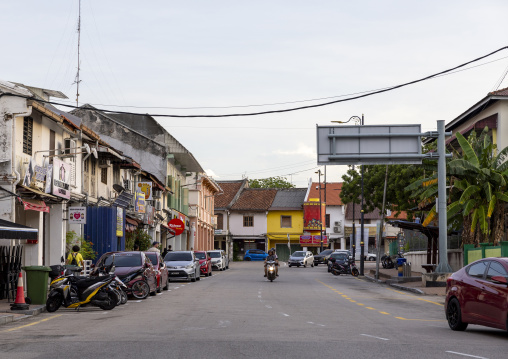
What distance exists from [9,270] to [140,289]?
4.26 meters

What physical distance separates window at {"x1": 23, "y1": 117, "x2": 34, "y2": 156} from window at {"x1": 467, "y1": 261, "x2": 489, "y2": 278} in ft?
50.0

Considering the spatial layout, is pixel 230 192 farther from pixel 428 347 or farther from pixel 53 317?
pixel 428 347

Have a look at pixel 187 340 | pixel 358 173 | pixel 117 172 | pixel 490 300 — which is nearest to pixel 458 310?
pixel 490 300

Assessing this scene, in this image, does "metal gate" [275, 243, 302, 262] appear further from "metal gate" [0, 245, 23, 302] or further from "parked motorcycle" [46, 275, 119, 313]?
"parked motorcycle" [46, 275, 119, 313]

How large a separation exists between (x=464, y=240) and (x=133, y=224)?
18.4 m

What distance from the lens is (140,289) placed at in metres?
24.7

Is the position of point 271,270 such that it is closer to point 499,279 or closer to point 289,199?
point 499,279

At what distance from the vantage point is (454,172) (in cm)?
3262

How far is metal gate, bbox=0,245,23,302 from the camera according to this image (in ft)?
73.4

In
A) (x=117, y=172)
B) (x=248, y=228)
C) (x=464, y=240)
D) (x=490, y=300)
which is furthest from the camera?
(x=248, y=228)

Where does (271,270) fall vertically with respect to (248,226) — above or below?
below

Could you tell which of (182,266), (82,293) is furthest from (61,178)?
(182,266)

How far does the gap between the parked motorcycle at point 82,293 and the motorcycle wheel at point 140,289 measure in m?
4.21

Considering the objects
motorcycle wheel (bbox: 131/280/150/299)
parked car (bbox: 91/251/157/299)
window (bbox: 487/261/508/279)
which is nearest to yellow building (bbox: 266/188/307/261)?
parked car (bbox: 91/251/157/299)
